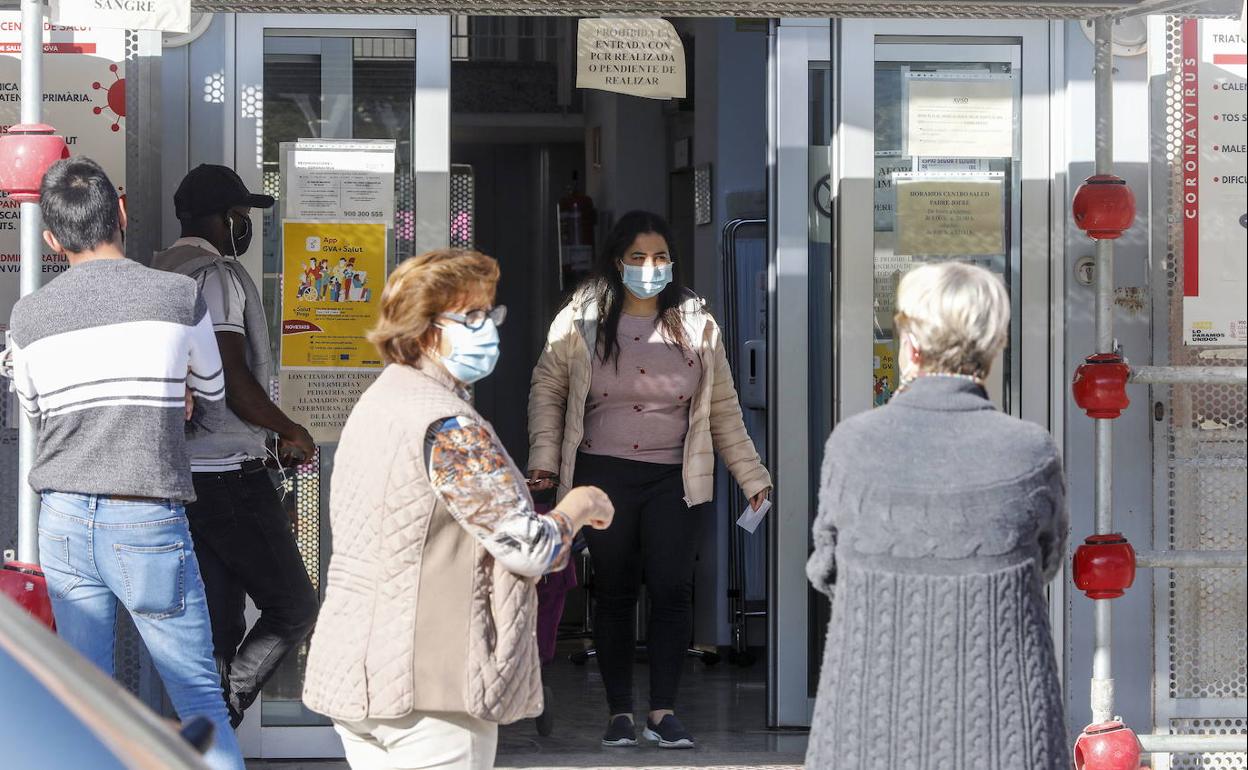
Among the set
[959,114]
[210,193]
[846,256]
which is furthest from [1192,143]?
[210,193]

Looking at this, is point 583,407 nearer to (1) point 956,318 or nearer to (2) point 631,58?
(2) point 631,58

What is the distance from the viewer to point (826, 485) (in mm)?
3021

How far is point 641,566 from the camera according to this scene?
5297 millimetres

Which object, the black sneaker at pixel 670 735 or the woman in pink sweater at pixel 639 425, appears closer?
the woman in pink sweater at pixel 639 425

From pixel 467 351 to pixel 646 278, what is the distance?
6.36ft

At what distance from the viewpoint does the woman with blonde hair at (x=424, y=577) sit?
3.04m

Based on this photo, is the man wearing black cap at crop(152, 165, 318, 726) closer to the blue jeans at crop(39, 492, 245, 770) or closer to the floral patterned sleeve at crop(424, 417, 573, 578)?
the blue jeans at crop(39, 492, 245, 770)

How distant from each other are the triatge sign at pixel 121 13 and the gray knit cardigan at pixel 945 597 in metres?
1.97

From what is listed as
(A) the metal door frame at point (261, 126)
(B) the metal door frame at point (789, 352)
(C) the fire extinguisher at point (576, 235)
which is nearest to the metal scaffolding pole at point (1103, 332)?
(B) the metal door frame at point (789, 352)

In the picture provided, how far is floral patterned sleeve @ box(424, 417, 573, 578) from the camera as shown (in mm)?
3023

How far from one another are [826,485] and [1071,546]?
2498 millimetres

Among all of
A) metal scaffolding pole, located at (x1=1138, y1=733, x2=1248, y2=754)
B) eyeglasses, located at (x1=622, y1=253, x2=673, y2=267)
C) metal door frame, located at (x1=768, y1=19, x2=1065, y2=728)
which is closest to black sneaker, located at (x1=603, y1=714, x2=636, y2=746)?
metal door frame, located at (x1=768, y1=19, x2=1065, y2=728)

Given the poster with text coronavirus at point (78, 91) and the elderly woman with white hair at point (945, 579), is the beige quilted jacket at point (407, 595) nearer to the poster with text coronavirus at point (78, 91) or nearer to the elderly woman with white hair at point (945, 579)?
the elderly woman with white hair at point (945, 579)

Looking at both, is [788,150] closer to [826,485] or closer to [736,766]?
[736,766]
